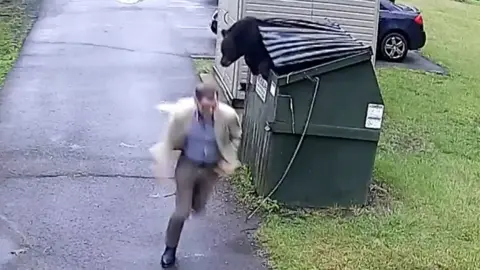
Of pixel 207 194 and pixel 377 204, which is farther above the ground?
pixel 207 194

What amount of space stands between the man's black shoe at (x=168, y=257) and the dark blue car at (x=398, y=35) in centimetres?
1173

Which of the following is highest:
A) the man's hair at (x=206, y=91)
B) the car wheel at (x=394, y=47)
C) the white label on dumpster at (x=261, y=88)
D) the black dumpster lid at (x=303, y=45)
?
the man's hair at (x=206, y=91)

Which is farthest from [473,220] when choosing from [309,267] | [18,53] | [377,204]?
[18,53]

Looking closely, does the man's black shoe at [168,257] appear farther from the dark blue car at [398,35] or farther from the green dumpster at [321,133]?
the dark blue car at [398,35]

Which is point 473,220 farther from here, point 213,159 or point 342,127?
point 213,159

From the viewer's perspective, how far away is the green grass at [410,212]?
637 centimetres

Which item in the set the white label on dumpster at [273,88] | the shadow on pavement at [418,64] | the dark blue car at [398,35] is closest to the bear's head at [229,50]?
the white label on dumpster at [273,88]

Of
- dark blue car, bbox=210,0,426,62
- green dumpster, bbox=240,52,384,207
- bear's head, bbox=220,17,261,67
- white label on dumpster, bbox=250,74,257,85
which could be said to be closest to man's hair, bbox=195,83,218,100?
green dumpster, bbox=240,52,384,207

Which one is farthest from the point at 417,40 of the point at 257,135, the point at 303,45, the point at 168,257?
the point at 168,257

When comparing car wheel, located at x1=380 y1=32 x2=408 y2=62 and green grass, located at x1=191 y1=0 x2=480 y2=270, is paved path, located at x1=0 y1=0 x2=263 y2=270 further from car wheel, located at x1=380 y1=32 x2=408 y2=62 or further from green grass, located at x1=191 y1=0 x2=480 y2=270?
car wheel, located at x1=380 y1=32 x2=408 y2=62

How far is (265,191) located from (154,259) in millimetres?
1563

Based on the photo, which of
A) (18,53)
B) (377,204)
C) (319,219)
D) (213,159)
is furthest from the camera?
(18,53)

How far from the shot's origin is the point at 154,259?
6.10m

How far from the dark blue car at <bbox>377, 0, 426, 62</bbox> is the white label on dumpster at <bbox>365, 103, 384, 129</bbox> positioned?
1048cm
